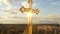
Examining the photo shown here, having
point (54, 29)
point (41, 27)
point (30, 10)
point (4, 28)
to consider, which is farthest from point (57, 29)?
point (30, 10)

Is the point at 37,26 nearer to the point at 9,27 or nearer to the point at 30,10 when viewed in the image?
the point at 9,27

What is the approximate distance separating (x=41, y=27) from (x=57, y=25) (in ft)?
3.06

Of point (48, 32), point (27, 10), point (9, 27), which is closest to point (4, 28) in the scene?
point (9, 27)

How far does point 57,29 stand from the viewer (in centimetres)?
997

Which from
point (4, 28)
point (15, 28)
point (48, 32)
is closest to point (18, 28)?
point (15, 28)

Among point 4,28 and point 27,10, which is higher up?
point 27,10

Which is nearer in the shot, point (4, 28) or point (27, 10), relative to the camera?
point (27, 10)

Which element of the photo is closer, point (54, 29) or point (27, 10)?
point (27, 10)

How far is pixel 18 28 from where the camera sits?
10.3 metres

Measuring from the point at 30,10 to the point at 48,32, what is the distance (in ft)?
14.9

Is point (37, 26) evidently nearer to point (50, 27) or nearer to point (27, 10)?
point (50, 27)

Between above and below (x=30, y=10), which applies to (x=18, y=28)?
below

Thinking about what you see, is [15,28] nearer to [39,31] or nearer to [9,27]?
[9,27]

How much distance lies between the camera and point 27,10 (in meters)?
5.66
